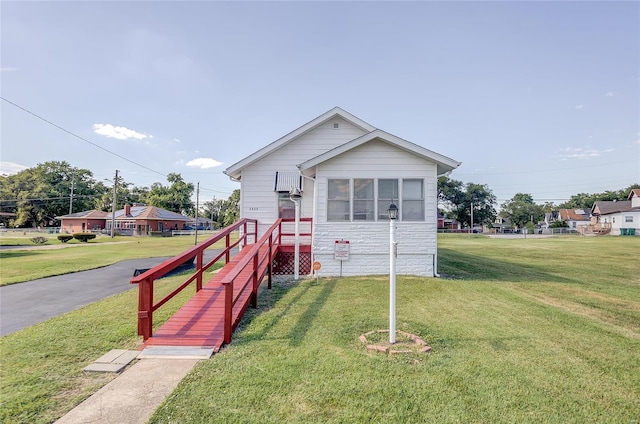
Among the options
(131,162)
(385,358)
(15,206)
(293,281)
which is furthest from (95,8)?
(15,206)

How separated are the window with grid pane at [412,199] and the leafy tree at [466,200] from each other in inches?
2310

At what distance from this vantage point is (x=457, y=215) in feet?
212

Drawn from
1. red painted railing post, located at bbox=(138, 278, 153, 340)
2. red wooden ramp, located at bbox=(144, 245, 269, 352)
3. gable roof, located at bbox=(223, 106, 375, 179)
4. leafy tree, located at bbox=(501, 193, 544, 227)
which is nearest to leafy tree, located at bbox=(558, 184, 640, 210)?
leafy tree, located at bbox=(501, 193, 544, 227)

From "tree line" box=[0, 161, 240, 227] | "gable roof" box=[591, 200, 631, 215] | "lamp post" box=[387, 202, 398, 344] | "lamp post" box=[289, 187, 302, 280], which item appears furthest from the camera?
"tree line" box=[0, 161, 240, 227]

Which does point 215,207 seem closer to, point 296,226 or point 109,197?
point 109,197

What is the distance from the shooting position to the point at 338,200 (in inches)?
348

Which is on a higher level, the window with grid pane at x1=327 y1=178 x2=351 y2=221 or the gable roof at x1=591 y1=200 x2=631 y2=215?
the gable roof at x1=591 y1=200 x2=631 y2=215

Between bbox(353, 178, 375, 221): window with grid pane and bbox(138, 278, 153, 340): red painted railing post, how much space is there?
584 centimetres

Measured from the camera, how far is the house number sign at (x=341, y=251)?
342 inches

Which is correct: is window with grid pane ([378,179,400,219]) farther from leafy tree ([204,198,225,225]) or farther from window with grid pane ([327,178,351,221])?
leafy tree ([204,198,225,225])

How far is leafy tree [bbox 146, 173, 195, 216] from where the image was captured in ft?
200

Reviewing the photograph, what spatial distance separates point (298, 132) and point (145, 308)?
8184mm

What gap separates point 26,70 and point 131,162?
769 inches

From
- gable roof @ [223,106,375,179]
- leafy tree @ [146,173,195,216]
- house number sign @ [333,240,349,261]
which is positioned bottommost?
house number sign @ [333,240,349,261]
